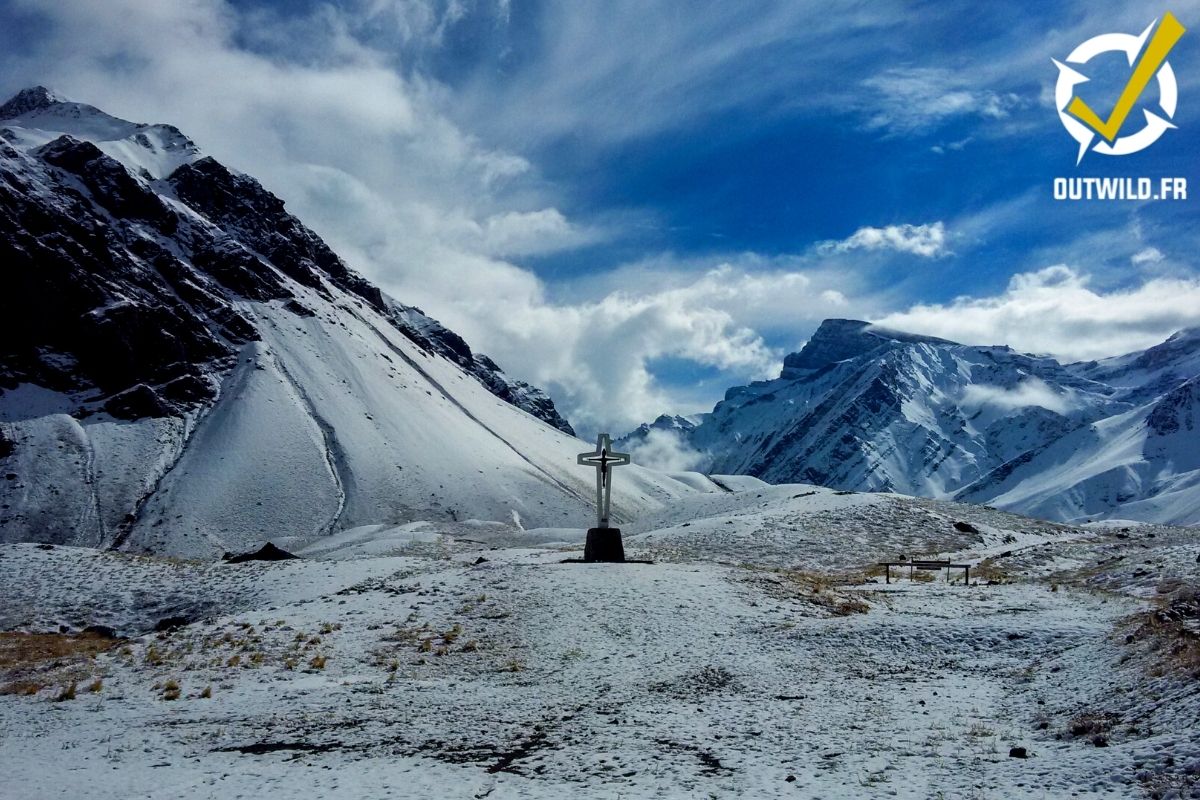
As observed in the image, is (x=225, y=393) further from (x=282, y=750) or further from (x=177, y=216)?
(x=282, y=750)

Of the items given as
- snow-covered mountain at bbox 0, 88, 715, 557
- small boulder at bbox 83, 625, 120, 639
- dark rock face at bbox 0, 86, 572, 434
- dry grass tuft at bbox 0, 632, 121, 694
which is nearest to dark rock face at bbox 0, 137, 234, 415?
dark rock face at bbox 0, 86, 572, 434

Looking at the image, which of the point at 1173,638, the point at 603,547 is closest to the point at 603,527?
the point at 603,547

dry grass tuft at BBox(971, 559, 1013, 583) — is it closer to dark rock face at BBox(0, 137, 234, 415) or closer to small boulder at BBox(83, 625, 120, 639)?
small boulder at BBox(83, 625, 120, 639)

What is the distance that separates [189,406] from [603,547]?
136089 mm

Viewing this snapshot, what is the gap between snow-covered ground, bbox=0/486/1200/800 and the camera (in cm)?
1344

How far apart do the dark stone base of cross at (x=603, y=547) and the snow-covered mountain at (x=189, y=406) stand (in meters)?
91.1

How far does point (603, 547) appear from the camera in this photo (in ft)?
132

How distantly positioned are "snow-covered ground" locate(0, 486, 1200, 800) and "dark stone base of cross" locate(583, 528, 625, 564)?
13.4 ft

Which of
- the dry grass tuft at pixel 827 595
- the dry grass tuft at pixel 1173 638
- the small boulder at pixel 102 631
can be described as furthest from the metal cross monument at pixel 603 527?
the dry grass tuft at pixel 1173 638

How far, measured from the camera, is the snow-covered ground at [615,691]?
13438 millimetres

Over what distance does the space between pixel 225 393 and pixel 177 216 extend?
62.8 metres

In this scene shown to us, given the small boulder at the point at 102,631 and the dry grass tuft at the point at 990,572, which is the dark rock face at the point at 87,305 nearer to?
the small boulder at the point at 102,631

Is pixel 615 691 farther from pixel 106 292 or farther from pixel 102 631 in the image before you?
pixel 106 292

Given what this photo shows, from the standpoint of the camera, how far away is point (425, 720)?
1788cm
